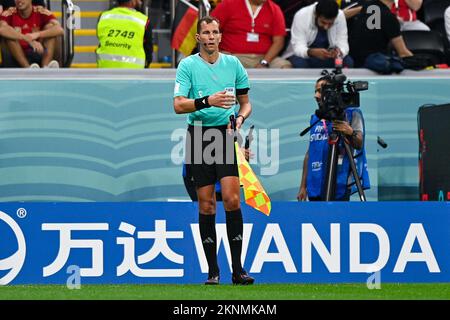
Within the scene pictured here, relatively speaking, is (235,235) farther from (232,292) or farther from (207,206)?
(232,292)

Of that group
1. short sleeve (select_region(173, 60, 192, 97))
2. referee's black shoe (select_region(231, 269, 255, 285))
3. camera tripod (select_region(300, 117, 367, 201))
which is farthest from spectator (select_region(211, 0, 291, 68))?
referee's black shoe (select_region(231, 269, 255, 285))

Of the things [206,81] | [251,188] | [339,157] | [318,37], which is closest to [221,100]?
[206,81]

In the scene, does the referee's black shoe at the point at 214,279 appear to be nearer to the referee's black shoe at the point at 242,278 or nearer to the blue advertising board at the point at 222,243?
the referee's black shoe at the point at 242,278

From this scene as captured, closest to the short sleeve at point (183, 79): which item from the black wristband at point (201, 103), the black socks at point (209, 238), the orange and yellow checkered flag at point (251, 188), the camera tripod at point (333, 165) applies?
the black wristband at point (201, 103)

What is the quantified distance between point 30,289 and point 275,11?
13.8 ft

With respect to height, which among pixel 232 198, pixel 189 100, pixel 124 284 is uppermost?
pixel 189 100

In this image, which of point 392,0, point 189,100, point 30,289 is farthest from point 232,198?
point 392,0

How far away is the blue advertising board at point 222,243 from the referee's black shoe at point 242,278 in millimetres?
704

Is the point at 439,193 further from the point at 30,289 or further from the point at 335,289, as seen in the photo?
the point at 30,289

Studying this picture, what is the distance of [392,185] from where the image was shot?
1273 centimetres

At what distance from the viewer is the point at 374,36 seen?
1331 centimetres

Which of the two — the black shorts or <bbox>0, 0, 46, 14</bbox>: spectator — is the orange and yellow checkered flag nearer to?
the black shorts

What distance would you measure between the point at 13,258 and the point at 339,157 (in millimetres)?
2956

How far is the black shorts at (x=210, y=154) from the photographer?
33.6 feet
